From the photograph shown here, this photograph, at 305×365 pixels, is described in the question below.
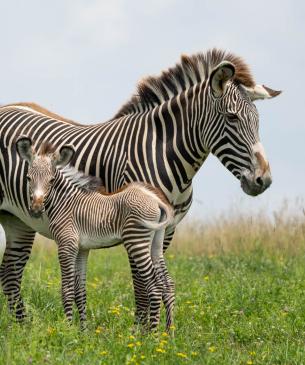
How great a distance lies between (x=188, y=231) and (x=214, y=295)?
711 centimetres

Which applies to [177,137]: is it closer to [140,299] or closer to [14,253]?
[140,299]

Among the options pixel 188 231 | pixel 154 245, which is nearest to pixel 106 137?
pixel 154 245

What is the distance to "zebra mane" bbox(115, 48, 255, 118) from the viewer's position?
901 centimetres

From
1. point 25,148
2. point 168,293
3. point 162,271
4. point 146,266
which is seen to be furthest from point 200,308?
point 25,148

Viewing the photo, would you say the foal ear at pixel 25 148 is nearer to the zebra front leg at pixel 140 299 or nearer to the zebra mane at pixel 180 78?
the zebra mane at pixel 180 78

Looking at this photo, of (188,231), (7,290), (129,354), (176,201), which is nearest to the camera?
(129,354)

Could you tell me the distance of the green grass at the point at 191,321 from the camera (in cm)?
718

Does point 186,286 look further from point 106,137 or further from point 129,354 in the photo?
point 129,354

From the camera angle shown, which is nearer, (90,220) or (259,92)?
(90,220)

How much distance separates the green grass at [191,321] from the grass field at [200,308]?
0.04 ft

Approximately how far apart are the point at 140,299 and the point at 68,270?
2.84 feet

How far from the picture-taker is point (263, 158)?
333 inches

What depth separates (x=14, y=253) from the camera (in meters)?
10.3

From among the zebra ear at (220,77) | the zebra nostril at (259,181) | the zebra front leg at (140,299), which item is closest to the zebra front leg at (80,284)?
the zebra front leg at (140,299)
